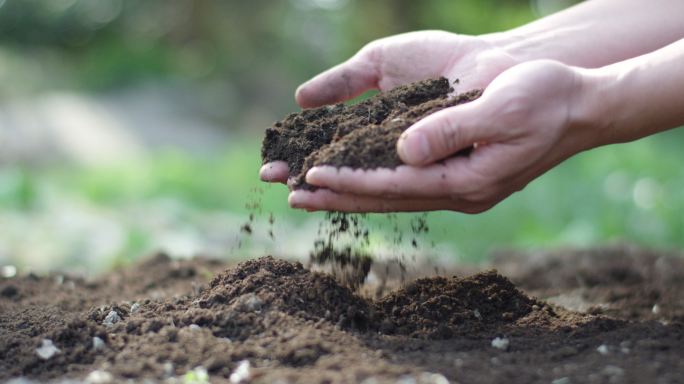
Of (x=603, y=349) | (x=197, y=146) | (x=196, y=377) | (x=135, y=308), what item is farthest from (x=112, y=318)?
(x=197, y=146)

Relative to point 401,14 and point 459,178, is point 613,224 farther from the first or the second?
point 401,14

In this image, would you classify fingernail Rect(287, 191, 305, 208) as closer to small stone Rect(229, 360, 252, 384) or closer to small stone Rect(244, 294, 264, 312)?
small stone Rect(244, 294, 264, 312)

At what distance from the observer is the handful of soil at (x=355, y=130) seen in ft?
7.71

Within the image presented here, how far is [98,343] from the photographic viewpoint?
2211 millimetres

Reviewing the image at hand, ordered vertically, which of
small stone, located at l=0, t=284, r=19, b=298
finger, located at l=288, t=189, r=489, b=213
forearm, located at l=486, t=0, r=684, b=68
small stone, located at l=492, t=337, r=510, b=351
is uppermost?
forearm, located at l=486, t=0, r=684, b=68

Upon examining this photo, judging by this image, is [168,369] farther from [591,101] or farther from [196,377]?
[591,101]

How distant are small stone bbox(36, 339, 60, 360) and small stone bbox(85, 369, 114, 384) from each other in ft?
0.92

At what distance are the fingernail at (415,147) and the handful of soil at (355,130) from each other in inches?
3.5

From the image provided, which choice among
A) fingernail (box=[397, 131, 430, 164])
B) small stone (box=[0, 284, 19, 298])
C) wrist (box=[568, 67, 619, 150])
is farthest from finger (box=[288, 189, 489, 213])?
small stone (box=[0, 284, 19, 298])

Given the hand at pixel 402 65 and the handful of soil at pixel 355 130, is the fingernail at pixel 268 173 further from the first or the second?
the hand at pixel 402 65

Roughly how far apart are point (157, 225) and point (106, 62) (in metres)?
12.6

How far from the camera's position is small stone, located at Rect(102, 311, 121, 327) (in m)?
2.42

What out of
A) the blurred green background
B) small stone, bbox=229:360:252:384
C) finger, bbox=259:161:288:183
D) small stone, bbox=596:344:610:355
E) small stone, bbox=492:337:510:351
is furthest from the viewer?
the blurred green background

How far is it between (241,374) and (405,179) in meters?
0.79
